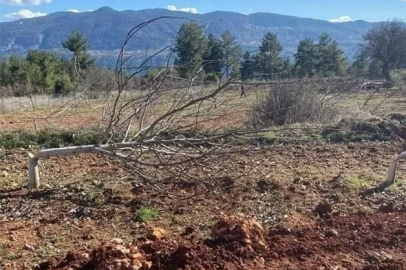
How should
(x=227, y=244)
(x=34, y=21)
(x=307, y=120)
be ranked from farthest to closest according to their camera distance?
(x=34, y=21) → (x=307, y=120) → (x=227, y=244)

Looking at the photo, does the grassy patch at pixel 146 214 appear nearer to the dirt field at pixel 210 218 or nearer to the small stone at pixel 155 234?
the dirt field at pixel 210 218

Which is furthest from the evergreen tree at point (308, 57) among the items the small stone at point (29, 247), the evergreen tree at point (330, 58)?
the small stone at point (29, 247)

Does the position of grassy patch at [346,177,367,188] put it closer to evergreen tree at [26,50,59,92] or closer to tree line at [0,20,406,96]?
tree line at [0,20,406,96]

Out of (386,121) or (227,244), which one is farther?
(386,121)

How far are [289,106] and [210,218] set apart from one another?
24.8ft

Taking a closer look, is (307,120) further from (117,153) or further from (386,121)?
(117,153)

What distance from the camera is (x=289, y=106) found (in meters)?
11.8

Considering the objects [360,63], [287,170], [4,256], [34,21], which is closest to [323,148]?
[287,170]

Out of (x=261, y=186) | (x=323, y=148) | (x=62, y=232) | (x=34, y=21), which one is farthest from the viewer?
(x=34, y=21)

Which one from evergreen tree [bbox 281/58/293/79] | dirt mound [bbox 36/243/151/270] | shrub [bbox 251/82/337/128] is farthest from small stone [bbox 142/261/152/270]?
shrub [bbox 251/82/337/128]

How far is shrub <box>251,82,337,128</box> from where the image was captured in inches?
460

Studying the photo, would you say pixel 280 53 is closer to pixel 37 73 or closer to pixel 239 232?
pixel 37 73

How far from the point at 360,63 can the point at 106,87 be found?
1524 inches

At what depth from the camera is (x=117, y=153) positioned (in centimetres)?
507
